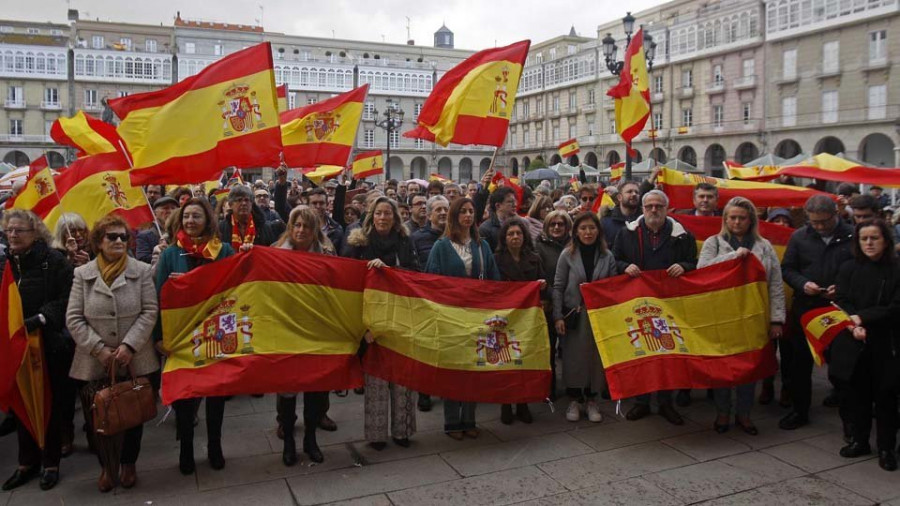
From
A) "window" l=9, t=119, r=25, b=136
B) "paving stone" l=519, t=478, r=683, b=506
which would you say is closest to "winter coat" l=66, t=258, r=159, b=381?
"paving stone" l=519, t=478, r=683, b=506

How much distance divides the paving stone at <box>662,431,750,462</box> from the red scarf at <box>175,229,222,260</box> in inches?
152

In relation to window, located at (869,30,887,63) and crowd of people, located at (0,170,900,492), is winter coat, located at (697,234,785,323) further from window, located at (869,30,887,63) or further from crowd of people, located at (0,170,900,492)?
window, located at (869,30,887,63)

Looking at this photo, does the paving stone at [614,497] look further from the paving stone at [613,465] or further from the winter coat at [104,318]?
the winter coat at [104,318]

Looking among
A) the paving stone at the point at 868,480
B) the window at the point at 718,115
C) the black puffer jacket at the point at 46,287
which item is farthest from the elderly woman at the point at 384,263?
the window at the point at 718,115

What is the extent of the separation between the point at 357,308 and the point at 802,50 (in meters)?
43.8

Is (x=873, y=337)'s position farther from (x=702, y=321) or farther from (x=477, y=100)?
(x=477, y=100)

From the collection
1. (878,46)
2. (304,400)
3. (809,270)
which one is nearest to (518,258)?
(304,400)

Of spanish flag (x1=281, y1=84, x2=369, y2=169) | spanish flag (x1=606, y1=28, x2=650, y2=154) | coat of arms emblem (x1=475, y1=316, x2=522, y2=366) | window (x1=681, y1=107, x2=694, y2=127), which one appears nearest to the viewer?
coat of arms emblem (x1=475, y1=316, x2=522, y2=366)

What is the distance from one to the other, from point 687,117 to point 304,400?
48.4 meters

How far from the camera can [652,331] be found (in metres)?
5.37

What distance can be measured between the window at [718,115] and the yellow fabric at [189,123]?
1763 inches

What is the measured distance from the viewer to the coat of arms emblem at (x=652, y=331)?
17.5 ft

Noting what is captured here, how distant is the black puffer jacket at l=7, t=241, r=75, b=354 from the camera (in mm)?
4578

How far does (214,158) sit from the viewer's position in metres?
6.05
